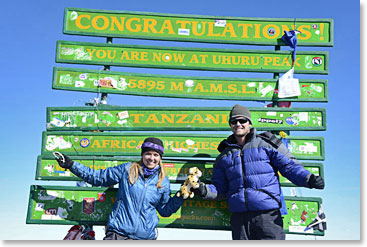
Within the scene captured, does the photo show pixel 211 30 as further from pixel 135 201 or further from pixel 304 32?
pixel 135 201

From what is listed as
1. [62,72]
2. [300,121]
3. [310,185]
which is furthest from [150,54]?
[310,185]

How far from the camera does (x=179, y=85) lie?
19.1 feet

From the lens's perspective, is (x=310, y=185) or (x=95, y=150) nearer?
(x=310, y=185)

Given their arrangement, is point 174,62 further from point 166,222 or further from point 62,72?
point 166,222

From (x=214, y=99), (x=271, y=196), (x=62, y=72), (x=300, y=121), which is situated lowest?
(x=271, y=196)

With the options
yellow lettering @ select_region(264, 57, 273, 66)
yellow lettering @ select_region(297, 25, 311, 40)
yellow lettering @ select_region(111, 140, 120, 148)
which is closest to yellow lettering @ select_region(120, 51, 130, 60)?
yellow lettering @ select_region(111, 140, 120, 148)

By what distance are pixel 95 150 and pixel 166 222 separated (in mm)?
1769

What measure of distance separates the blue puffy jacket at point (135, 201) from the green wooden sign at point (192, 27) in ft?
8.82

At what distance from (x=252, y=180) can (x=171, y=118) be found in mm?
1995

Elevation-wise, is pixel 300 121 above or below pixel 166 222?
above

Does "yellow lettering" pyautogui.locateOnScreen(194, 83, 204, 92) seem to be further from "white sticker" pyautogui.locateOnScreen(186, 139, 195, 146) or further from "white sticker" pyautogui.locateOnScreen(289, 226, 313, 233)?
"white sticker" pyautogui.locateOnScreen(289, 226, 313, 233)

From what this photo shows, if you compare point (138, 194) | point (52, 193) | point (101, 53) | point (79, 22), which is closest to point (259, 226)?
point (138, 194)

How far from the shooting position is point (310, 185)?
13.9 ft

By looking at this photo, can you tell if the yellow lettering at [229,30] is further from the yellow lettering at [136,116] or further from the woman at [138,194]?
the woman at [138,194]
